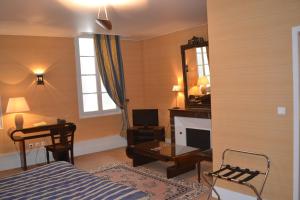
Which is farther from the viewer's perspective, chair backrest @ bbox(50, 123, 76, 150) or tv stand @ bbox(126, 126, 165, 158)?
tv stand @ bbox(126, 126, 165, 158)

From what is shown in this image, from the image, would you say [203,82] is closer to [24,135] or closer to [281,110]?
[281,110]

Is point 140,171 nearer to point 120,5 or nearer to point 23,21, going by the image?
point 120,5

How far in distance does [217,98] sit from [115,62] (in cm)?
348

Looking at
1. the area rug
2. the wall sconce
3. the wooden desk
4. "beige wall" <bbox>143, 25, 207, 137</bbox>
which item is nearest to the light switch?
the area rug

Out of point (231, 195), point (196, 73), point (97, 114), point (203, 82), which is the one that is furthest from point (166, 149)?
point (97, 114)

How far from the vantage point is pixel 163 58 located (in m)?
6.36

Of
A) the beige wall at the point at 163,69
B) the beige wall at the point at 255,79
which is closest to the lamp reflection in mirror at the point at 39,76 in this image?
the beige wall at the point at 163,69

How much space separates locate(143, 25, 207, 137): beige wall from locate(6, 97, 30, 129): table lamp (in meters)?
2.96

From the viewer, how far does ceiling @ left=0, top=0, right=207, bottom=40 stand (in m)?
3.56

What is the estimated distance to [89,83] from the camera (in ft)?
20.1

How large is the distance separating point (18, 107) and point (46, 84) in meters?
0.83

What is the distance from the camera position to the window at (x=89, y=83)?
5969 millimetres

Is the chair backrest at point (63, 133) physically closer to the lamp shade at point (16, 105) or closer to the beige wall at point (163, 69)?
the lamp shade at point (16, 105)

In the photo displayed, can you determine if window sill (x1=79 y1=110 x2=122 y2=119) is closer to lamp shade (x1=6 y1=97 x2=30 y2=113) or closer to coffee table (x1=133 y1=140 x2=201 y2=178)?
lamp shade (x1=6 y1=97 x2=30 y2=113)
